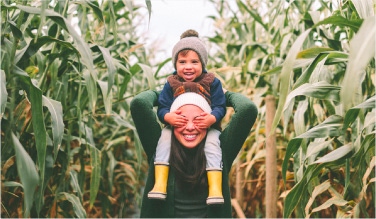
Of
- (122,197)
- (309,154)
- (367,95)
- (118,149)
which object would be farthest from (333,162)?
(118,149)

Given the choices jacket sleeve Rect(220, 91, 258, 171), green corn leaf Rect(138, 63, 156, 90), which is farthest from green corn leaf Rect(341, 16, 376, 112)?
green corn leaf Rect(138, 63, 156, 90)

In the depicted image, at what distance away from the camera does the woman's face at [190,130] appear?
3.14 ft

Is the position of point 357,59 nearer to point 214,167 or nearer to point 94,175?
point 214,167

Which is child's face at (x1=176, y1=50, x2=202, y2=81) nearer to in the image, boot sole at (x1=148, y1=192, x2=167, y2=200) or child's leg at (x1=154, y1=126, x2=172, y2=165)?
child's leg at (x1=154, y1=126, x2=172, y2=165)

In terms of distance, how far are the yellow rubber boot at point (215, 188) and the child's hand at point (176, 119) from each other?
11cm

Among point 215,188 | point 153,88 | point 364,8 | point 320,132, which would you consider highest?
point 364,8

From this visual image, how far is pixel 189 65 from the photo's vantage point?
100 centimetres

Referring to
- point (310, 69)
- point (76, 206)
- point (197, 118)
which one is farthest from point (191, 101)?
point (76, 206)

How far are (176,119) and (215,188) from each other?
16cm

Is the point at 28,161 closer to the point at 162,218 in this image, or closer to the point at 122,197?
the point at 162,218

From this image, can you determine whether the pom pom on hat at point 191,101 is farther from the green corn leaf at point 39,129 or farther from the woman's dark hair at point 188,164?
the green corn leaf at point 39,129

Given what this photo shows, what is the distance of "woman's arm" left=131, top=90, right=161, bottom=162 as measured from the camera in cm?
97

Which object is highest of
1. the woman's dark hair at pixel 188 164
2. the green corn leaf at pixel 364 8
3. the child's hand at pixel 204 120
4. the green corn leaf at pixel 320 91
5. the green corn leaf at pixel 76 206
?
the green corn leaf at pixel 364 8

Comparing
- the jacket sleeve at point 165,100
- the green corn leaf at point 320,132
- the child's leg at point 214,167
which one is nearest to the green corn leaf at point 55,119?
the jacket sleeve at point 165,100
